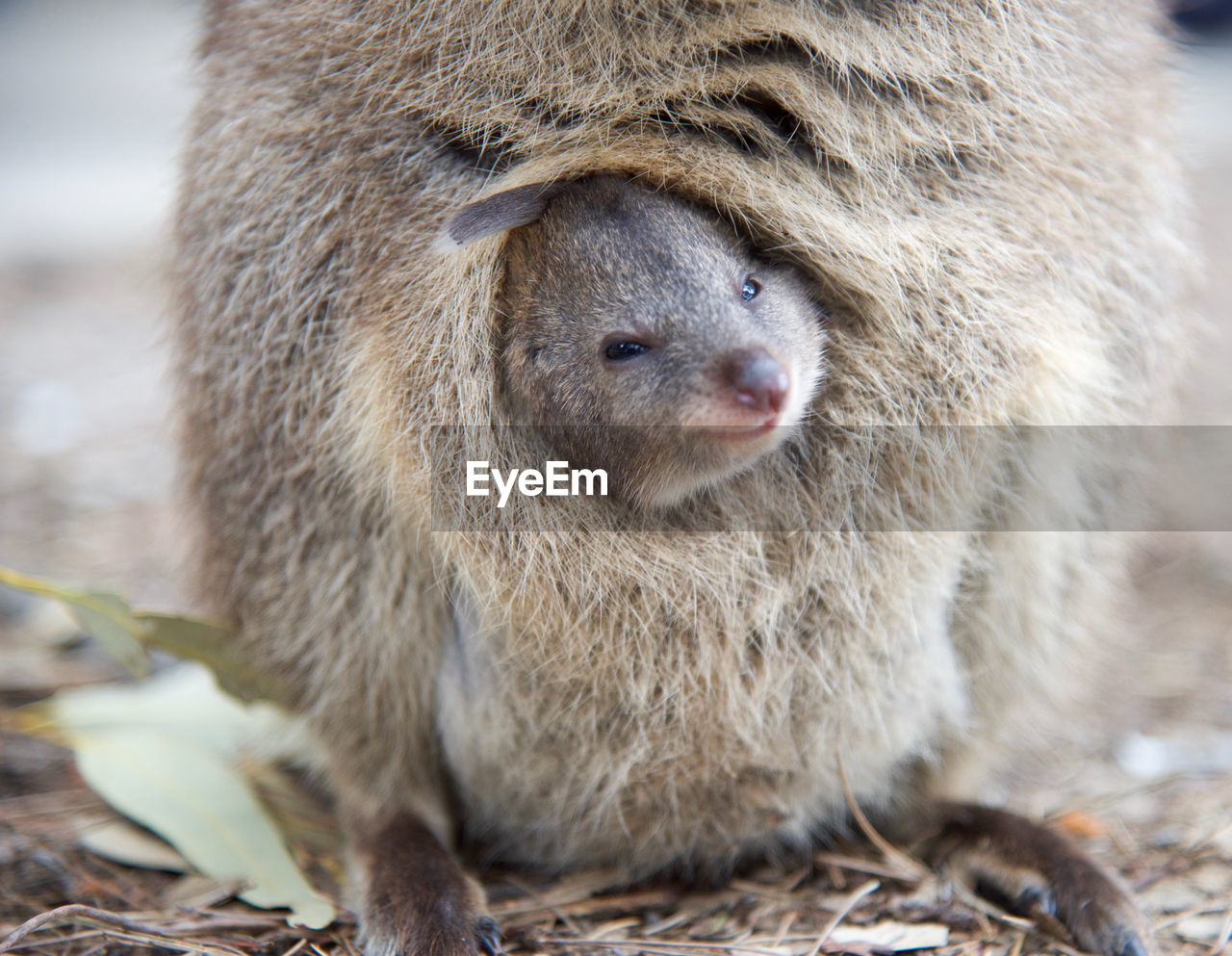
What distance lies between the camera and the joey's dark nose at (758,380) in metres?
1.77

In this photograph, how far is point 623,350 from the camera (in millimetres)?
1938

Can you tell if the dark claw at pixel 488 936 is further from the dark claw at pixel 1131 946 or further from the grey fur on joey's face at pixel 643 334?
the grey fur on joey's face at pixel 643 334

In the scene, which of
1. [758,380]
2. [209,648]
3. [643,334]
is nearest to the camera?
[758,380]

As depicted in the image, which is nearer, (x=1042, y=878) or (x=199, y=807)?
(x=1042, y=878)

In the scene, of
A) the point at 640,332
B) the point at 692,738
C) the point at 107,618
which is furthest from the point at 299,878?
the point at 640,332

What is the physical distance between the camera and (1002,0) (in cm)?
202

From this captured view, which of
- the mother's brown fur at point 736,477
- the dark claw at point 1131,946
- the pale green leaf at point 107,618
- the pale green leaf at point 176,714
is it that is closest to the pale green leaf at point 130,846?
the pale green leaf at point 176,714

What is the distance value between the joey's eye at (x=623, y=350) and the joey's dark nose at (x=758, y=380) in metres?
0.19

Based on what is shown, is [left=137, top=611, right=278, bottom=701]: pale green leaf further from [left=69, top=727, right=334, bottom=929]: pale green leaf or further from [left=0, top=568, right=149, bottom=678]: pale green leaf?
[left=69, top=727, right=334, bottom=929]: pale green leaf

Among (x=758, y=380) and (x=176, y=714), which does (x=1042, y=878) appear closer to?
(x=758, y=380)

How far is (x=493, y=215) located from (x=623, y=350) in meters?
0.31

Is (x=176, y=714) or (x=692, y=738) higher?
(x=692, y=738)

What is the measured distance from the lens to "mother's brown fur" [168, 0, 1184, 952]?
6.45ft

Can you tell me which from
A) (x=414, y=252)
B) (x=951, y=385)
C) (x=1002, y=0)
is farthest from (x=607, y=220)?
(x=1002, y=0)
